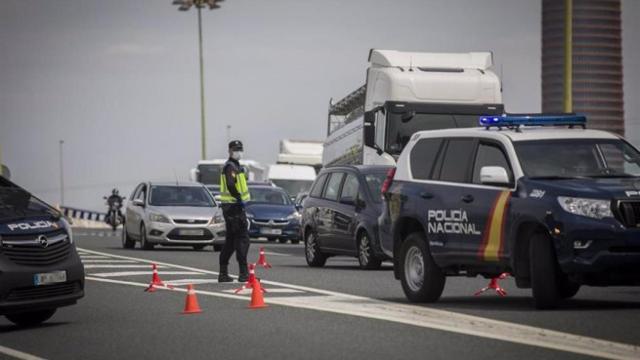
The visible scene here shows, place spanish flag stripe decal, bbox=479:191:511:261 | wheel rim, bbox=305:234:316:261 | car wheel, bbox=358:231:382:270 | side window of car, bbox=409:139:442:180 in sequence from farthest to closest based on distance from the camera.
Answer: wheel rim, bbox=305:234:316:261
car wheel, bbox=358:231:382:270
side window of car, bbox=409:139:442:180
spanish flag stripe decal, bbox=479:191:511:261

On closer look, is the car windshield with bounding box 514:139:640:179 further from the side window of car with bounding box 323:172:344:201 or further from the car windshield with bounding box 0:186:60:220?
the side window of car with bounding box 323:172:344:201

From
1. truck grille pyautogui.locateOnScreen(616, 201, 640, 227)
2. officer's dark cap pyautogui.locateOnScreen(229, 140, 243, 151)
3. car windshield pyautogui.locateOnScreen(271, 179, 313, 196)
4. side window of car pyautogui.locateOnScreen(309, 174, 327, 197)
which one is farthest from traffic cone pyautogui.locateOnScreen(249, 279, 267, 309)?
car windshield pyautogui.locateOnScreen(271, 179, 313, 196)

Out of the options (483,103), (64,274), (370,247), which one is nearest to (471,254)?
(64,274)

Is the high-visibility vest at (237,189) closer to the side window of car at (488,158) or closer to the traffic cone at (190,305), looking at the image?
the traffic cone at (190,305)

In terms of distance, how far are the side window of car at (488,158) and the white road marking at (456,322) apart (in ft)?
5.08

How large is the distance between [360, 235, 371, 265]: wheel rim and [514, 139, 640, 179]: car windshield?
8889 millimetres

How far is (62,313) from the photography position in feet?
55.1

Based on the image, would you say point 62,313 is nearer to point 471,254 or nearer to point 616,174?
point 471,254

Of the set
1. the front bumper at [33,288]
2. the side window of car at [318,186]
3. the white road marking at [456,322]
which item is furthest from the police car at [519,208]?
the side window of car at [318,186]

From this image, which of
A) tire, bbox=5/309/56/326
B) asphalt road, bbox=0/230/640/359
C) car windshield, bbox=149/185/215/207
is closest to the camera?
asphalt road, bbox=0/230/640/359

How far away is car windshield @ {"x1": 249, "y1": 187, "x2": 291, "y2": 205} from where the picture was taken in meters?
42.2

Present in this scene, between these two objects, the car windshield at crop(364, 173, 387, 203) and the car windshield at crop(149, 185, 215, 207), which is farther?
the car windshield at crop(149, 185, 215, 207)

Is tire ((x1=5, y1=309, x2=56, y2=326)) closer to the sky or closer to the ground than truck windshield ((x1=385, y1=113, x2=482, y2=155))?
closer to the ground

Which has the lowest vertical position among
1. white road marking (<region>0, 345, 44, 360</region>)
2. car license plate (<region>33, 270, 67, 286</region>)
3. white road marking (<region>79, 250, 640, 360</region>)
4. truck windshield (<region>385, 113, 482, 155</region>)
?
white road marking (<region>0, 345, 44, 360</region>)
